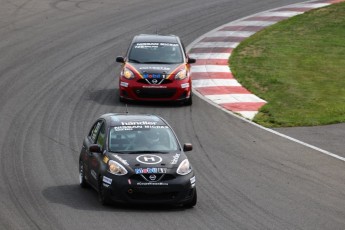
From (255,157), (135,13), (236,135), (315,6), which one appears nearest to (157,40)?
(236,135)

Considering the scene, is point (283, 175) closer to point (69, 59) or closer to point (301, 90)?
point (301, 90)

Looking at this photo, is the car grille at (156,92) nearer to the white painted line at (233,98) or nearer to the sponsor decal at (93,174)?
the white painted line at (233,98)

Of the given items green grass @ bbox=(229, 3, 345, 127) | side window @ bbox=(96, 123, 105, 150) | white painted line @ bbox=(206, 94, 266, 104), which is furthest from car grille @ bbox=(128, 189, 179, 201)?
white painted line @ bbox=(206, 94, 266, 104)

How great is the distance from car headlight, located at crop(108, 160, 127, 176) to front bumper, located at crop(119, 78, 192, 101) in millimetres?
9347

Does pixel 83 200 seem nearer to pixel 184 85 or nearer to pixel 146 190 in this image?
pixel 146 190

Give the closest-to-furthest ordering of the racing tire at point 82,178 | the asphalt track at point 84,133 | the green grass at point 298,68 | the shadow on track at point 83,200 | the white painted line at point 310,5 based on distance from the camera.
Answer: the asphalt track at point 84,133
the shadow on track at point 83,200
the racing tire at point 82,178
the green grass at point 298,68
the white painted line at point 310,5

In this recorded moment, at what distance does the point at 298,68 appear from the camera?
29.3 metres

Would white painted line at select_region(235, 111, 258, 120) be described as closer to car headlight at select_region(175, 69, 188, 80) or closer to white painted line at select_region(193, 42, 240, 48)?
car headlight at select_region(175, 69, 188, 80)

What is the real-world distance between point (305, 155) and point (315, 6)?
19.4m

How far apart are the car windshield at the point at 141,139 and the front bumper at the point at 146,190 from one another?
2.83 ft

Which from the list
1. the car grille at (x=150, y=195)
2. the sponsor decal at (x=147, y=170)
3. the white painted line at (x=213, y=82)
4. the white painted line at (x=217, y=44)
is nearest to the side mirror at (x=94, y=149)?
the sponsor decal at (x=147, y=170)

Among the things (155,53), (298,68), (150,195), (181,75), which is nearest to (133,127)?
(150,195)

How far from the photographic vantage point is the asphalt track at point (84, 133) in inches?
586

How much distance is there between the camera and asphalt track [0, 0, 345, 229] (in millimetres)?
14891
